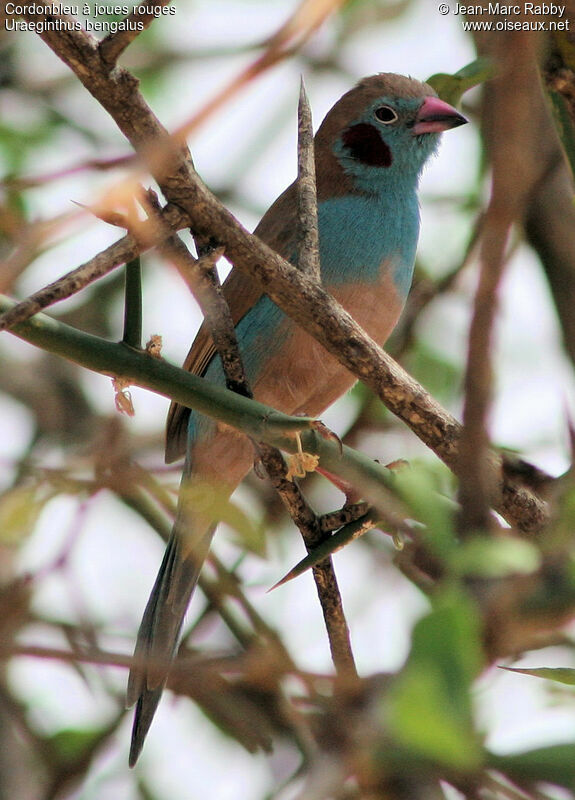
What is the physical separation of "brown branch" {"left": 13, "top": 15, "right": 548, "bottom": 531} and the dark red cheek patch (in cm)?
205

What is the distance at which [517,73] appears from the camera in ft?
2.44

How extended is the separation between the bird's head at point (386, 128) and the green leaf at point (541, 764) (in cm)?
298

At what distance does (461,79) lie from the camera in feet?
6.92

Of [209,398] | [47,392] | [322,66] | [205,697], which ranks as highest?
[322,66]

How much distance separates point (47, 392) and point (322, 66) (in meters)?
1.88

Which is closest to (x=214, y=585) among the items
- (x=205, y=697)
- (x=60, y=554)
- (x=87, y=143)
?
(x=205, y=697)

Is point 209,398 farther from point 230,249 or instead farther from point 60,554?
point 60,554

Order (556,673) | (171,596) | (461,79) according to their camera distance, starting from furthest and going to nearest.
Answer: (171,596)
(461,79)
(556,673)

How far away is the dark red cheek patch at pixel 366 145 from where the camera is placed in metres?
3.76

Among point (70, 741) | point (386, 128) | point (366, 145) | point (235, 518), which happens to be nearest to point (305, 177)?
point (235, 518)

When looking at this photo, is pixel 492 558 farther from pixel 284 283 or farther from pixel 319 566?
pixel 319 566

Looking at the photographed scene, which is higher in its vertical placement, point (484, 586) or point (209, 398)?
point (209, 398)

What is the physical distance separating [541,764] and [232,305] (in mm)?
2607

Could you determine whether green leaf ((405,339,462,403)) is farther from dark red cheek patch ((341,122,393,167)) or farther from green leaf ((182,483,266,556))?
green leaf ((182,483,266,556))
